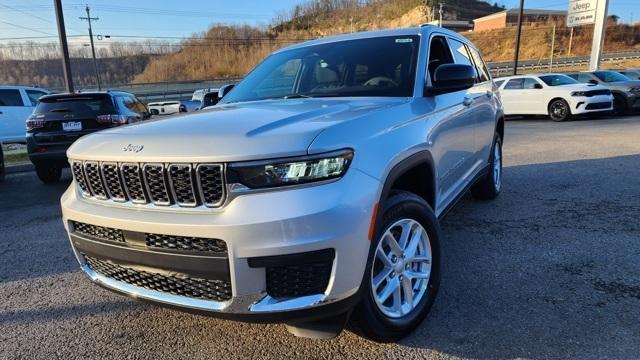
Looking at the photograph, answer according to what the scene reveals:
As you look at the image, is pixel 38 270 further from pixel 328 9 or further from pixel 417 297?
pixel 328 9

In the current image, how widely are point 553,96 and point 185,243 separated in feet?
52.8

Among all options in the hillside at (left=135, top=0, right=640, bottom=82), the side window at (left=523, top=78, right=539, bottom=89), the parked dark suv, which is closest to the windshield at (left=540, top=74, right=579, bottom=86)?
the side window at (left=523, top=78, right=539, bottom=89)

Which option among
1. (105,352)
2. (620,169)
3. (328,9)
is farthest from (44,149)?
(328,9)

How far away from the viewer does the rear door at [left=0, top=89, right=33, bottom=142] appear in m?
12.4

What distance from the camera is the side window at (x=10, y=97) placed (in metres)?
12.6

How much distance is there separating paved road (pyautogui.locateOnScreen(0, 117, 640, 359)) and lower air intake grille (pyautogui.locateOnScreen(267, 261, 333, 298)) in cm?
63

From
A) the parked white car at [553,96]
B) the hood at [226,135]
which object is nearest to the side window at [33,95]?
the hood at [226,135]

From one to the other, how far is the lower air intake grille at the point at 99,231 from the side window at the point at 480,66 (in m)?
4.21

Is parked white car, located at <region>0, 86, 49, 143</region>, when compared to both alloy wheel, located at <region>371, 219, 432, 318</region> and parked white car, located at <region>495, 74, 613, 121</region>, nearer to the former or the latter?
alloy wheel, located at <region>371, 219, 432, 318</region>

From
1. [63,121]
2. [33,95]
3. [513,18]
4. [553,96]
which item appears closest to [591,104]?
[553,96]

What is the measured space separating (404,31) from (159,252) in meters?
2.64

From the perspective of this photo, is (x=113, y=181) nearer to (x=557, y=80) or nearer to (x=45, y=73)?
(x=557, y=80)

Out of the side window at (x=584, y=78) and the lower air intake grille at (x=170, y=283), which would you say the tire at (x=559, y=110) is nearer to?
the side window at (x=584, y=78)

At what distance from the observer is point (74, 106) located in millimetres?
7855
